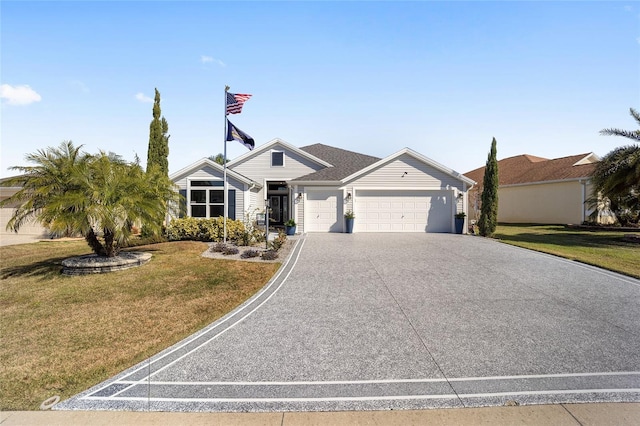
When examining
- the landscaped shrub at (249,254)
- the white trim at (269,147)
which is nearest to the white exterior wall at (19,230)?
the white trim at (269,147)

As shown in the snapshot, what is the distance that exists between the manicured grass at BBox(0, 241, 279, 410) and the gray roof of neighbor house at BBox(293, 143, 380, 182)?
9168 millimetres

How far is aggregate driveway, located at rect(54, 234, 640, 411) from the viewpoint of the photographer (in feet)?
10.7

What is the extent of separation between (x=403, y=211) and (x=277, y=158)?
28.4 feet

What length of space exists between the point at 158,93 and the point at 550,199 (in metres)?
28.5

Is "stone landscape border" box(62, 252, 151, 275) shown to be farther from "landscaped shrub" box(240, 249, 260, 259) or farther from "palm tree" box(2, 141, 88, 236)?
"landscaped shrub" box(240, 249, 260, 259)

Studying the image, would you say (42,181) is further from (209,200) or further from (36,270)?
(209,200)

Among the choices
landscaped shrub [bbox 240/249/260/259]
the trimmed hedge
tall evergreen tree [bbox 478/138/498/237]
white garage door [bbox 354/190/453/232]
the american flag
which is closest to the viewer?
landscaped shrub [bbox 240/249/260/259]

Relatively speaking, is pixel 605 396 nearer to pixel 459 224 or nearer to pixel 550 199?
pixel 459 224

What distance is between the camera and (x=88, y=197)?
8.78 meters

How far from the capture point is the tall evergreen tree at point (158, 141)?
14953 mm

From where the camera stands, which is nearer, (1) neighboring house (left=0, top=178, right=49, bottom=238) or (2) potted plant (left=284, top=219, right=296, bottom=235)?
(2) potted plant (left=284, top=219, right=296, bottom=235)

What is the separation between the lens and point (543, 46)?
10203mm

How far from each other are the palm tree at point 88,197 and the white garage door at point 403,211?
10.8 meters

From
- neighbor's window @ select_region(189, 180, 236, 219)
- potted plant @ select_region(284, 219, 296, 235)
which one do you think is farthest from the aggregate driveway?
neighbor's window @ select_region(189, 180, 236, 219)
